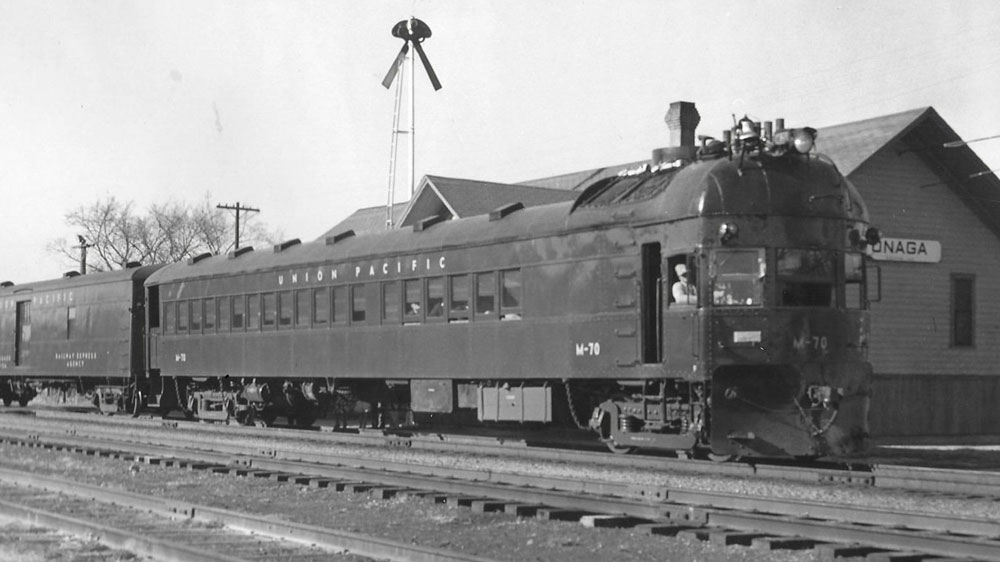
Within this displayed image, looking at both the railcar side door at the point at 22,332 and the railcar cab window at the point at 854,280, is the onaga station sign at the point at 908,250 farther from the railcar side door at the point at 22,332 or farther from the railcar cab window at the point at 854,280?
the railcar side door at the point at 22,332

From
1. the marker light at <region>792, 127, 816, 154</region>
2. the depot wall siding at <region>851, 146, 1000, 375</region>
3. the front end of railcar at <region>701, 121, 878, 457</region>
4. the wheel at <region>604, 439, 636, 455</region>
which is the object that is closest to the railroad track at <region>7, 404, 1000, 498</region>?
the wheel at <region>604, 439, 636, 455</region>

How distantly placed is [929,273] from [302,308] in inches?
519

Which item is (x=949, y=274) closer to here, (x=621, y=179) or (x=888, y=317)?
(x=888, y=317)

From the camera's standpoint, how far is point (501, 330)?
17016mm

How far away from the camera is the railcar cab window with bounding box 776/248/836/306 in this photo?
14.0 m

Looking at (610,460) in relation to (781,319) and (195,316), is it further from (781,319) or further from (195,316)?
(195,316)

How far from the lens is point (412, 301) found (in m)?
19.2

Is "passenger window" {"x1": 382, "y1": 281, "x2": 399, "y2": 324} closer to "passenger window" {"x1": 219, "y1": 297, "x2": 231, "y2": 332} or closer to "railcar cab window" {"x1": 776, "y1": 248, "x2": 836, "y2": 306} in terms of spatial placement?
"passenger window" {"x1": 219, "y1": 297, "x2": 231, "y2": 332}

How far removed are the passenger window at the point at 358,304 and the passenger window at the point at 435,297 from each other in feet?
6.36

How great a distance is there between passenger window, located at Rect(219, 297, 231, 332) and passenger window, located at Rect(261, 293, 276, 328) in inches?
53.2

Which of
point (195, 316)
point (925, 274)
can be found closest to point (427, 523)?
point (195, 316)

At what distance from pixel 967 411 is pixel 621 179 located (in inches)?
535

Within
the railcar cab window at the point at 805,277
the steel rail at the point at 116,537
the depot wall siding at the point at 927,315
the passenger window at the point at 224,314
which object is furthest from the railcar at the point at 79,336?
the railcar cab window at the point at 805,277

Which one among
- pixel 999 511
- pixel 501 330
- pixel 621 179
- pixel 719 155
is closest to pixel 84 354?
pixel 501 330
